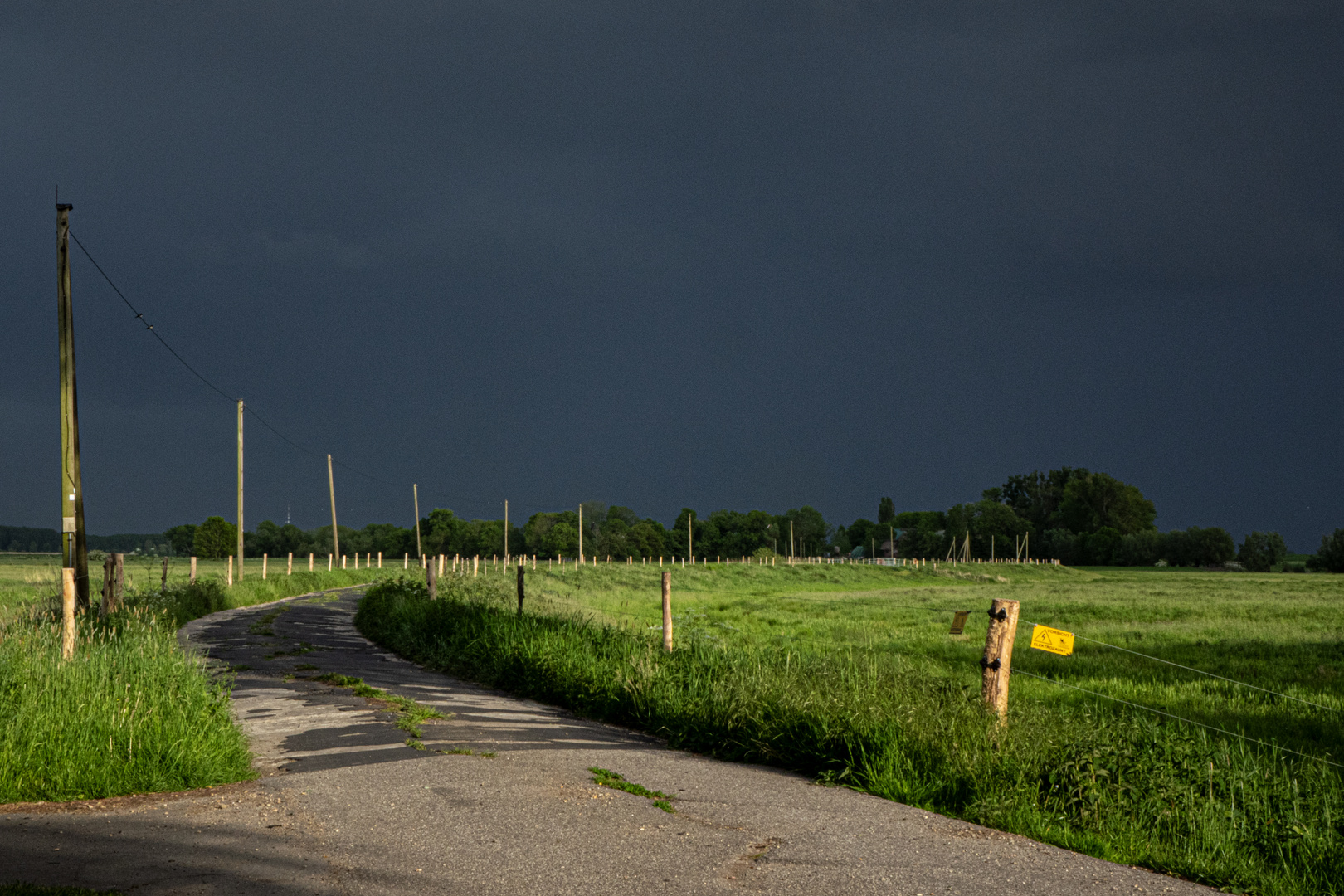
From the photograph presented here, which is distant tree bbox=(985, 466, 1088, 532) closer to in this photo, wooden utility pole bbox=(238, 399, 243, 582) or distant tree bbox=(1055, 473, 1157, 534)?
distant tree bbox=(1055, 473, 1157, 534)

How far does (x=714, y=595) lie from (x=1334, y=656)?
3163cm

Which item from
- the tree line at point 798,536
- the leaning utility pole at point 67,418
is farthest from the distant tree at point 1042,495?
the leaning utility pole at point 67,418

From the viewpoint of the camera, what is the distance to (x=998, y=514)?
172m

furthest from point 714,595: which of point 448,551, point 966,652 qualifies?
point 448,551

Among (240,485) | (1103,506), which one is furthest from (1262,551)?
(240,485)

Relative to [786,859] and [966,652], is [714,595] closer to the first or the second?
[966,652]

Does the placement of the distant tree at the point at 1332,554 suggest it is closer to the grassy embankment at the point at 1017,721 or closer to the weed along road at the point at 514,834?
the grassy embankment at the point at 1017,721

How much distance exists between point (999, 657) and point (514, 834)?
4274mm

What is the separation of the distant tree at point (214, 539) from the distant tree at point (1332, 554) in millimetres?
132787

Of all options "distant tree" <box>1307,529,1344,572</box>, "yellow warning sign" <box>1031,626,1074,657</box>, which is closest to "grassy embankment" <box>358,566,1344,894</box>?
"yellow warning sign" <box>1031,626,1074,657</box>

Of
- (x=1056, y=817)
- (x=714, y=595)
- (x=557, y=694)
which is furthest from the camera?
(x=714, y=595)

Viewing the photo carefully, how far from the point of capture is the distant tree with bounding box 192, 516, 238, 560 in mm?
130750

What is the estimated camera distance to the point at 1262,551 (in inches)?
5315

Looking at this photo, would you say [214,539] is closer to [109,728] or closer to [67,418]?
[67,418]
